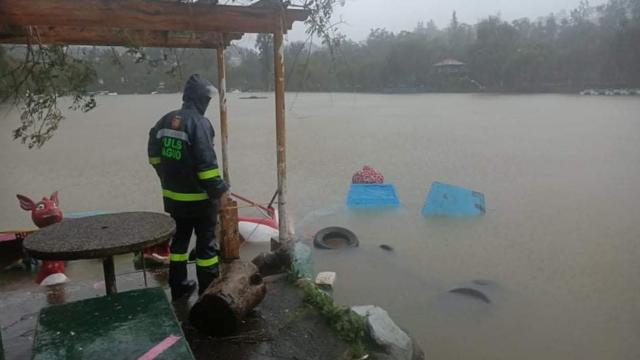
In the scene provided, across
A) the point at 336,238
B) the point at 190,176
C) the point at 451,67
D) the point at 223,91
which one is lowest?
the point at 336,238

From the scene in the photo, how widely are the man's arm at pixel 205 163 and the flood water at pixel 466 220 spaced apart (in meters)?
1.98

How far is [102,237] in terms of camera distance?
96.3 inches

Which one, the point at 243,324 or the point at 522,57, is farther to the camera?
the point at 522,57

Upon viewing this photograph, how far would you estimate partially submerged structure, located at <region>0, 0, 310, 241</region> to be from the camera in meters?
2.78

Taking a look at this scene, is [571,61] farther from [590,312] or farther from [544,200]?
[590,312]

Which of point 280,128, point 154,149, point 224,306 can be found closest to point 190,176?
point 154,149

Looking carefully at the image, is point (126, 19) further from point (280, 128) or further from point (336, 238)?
point (336, 238)

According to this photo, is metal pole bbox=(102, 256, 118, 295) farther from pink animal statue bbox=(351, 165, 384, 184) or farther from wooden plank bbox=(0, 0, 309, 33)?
pink animal statue bbox=(351, 165, 384, 184)

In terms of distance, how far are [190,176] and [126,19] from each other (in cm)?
96

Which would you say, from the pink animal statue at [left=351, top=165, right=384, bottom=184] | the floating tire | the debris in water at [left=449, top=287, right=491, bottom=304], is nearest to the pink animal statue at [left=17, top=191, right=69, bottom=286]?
the floating tire

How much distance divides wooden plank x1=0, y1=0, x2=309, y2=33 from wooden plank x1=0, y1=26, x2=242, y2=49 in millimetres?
492

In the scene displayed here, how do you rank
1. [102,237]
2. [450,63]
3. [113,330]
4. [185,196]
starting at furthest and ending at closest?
[450,63] → [185,196] → [102,237] → [113,330]

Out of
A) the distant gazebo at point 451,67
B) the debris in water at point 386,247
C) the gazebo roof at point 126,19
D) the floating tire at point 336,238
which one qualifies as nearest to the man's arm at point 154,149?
the gazebo roof at point 126,19

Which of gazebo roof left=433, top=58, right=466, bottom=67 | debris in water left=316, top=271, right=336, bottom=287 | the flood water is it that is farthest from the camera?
gazebo roof left=433, top=58, right=466, bottom=67
